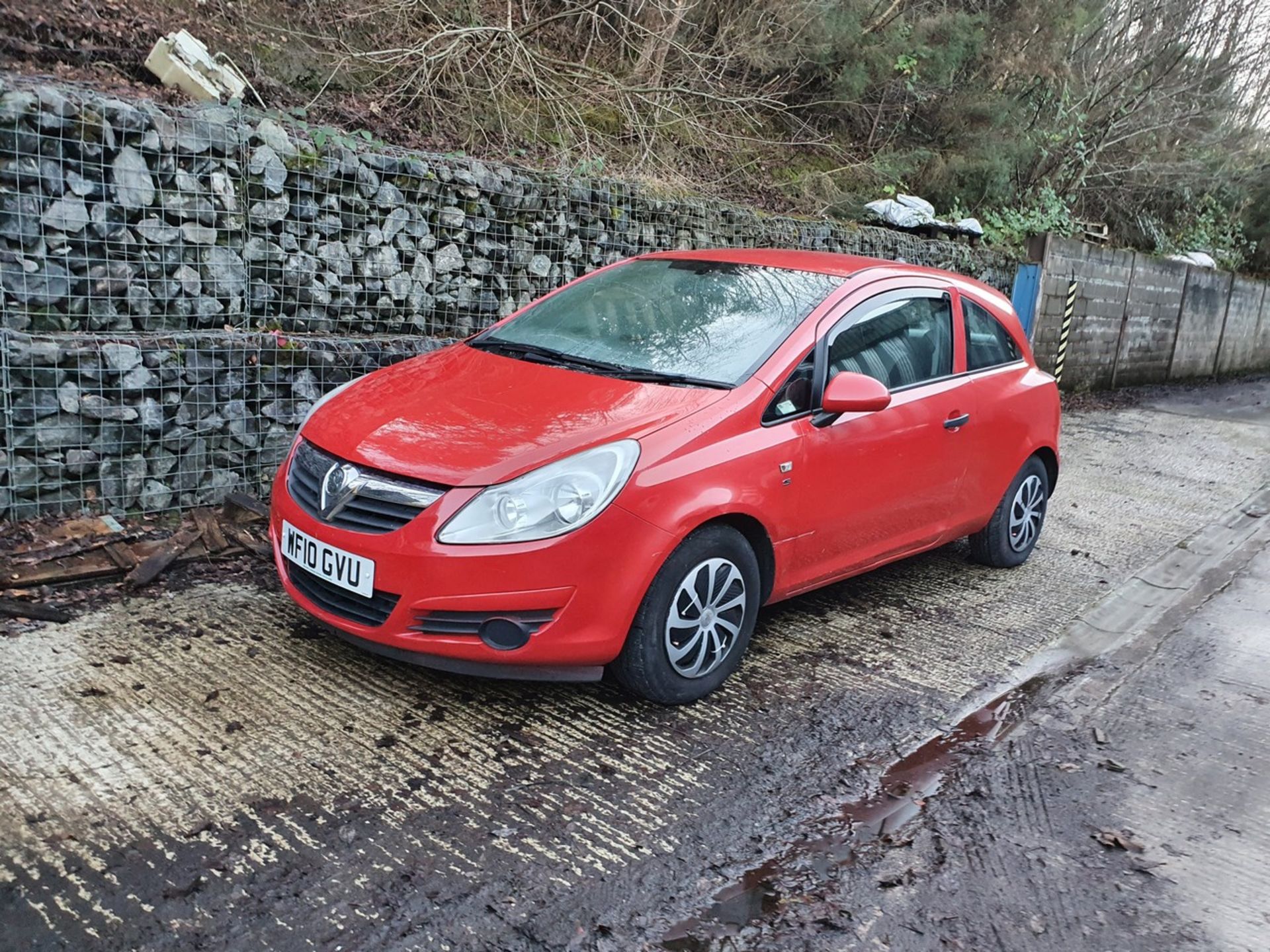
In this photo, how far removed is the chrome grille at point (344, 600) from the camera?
3.45 m

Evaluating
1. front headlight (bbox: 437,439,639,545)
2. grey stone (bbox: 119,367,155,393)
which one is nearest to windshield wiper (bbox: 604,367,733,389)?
front headlight (bbox: 437,439,639,545)

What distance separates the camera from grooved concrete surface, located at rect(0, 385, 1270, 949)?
2.55 meters

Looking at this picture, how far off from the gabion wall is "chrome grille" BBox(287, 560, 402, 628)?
6.22ft

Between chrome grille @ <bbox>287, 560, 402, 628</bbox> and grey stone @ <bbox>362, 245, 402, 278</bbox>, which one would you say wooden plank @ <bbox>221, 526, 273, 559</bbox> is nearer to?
chrome grille @ <bbox>287, 560, 402, 628</bbox>

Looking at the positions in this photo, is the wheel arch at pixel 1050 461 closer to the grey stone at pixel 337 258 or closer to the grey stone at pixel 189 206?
the grey stone at pixel 337 258

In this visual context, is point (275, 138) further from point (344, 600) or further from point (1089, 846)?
point (1089, 846)

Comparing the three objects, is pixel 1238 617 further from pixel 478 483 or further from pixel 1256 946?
pixel 478 483

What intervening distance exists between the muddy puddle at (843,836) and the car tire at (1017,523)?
1704 mm

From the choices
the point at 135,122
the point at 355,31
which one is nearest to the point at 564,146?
the point at 355,31

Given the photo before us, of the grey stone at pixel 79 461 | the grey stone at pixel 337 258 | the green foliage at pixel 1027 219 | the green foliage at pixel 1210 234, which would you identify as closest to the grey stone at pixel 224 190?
the grey stone at pixel 337 258

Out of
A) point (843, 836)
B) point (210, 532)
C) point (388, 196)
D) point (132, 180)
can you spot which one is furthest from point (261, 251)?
point (843, 836)

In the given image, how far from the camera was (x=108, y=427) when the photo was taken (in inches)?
198

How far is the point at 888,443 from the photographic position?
4.47m

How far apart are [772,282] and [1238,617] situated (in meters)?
3.29
